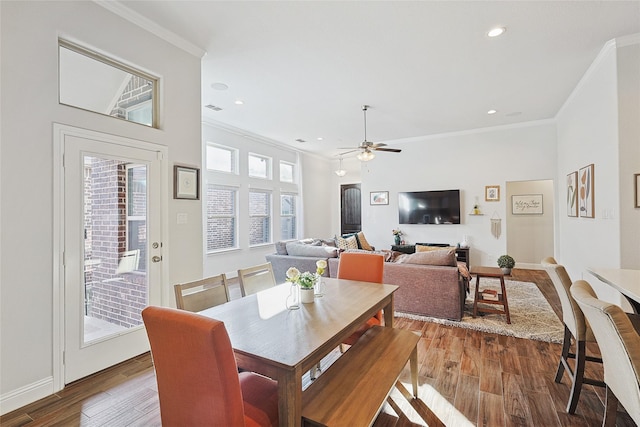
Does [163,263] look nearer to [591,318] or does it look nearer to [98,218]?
[98,218]

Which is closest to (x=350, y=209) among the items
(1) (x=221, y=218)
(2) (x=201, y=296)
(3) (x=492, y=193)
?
(3) (x=492, y=193)

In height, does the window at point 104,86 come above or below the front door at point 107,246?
above

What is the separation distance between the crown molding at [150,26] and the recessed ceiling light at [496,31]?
117 inches

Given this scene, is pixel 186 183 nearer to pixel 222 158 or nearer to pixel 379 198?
pixel 222 158

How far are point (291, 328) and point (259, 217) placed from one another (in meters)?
5.68

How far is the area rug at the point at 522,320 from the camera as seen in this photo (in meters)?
3.23

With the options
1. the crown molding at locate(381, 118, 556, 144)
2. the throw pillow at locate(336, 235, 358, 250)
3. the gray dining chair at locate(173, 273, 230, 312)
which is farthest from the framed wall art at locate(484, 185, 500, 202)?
the gray dining chair at locate(173, 273, 230, 312)

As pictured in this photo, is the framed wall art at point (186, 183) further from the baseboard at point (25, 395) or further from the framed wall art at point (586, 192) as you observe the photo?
the framed wall art at point (586, 192)

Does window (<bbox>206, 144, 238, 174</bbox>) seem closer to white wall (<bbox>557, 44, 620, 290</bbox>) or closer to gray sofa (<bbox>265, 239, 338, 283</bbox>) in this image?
gray sofa (<bbox>265, 239, 338, 283</bbox>)

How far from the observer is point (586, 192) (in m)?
3.93

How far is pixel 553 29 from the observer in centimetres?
296

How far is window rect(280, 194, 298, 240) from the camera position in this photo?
25.7 feet

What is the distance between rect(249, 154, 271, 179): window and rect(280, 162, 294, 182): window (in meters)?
0.56

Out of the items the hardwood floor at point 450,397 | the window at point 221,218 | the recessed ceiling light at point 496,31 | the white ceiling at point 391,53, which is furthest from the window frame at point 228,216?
the recessed ceiling light at point 496,31
